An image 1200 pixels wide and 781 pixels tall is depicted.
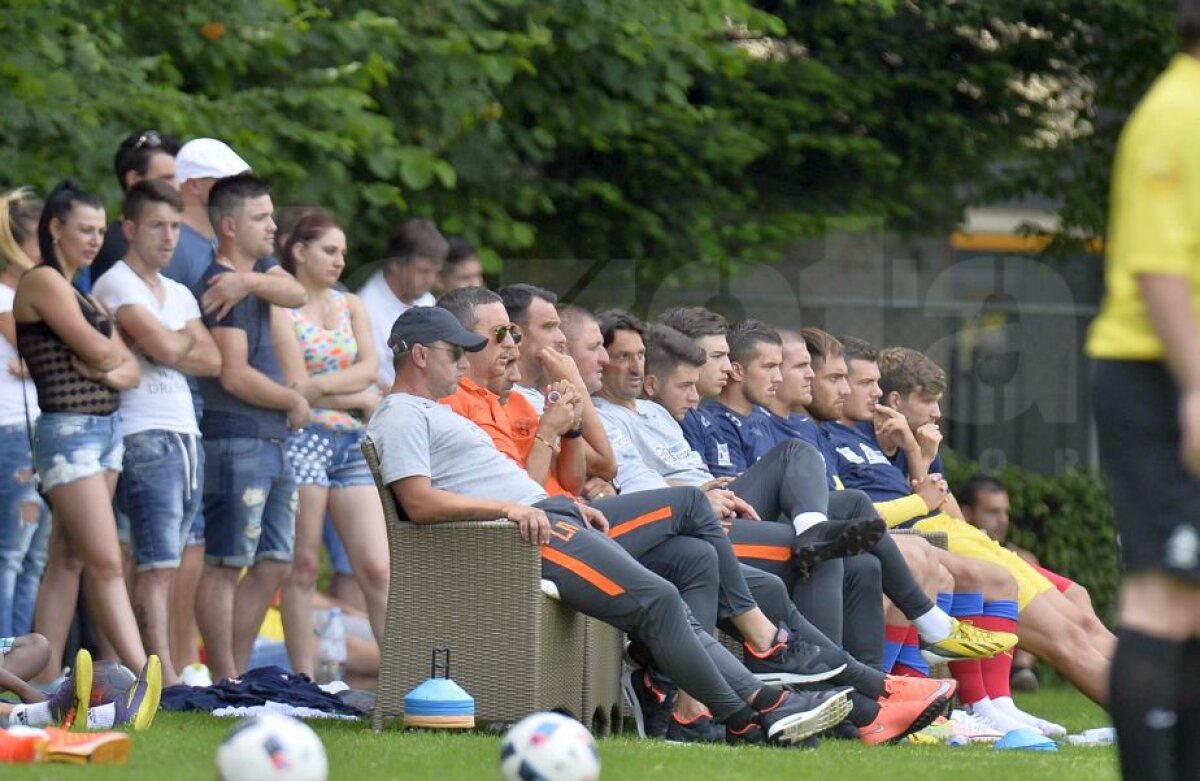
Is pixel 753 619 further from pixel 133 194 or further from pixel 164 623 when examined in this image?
pixel 133 194

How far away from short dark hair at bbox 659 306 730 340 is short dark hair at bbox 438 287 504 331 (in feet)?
5.08

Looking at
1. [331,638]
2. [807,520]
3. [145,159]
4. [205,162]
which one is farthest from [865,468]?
[145,159]

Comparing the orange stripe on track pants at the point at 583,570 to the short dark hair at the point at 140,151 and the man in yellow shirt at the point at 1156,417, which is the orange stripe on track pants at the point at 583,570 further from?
the man in yellow shirt at the point at 1156,417

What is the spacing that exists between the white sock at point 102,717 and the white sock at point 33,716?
0.15 m

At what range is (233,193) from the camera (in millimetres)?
8547

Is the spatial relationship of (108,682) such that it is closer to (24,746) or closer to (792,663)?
(24,746)

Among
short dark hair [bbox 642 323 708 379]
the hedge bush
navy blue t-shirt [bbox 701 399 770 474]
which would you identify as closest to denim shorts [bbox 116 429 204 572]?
short dark hair [bbox 642 323 708 379]

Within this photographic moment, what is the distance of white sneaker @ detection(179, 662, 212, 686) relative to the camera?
8.17 metres

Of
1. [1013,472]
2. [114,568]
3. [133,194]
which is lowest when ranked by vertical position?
[1013,472]

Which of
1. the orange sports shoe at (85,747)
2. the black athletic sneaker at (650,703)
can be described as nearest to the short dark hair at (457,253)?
the black athletic sneaker at (650,703)

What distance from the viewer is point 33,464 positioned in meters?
8.25

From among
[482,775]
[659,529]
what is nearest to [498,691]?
[659,529]

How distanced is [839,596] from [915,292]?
9.40 meters

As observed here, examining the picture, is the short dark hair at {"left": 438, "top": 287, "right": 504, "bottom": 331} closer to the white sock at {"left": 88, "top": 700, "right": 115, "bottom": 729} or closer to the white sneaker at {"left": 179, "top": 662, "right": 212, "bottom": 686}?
the white sneaker at {"left": 179, "top": 662, "right": 212, "bottom": 686}
